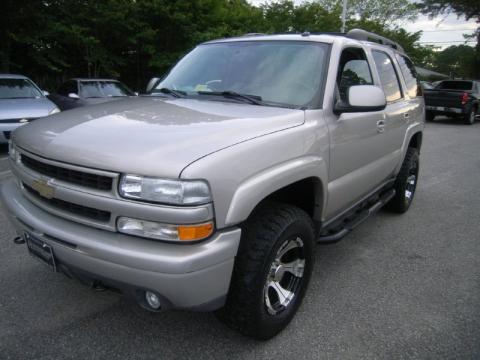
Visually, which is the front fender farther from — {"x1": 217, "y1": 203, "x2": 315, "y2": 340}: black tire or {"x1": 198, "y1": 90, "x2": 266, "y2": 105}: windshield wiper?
{"x1": 198, "y1": 90, "x2": 266, "y2": 105}: windshield wiper

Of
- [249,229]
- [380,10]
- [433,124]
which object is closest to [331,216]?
[249,229]

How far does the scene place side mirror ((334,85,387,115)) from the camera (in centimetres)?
274

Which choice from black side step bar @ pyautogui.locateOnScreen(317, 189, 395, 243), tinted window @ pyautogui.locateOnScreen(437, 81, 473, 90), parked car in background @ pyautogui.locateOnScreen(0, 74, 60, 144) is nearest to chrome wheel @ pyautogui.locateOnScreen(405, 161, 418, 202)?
black side step bar @ pyautogui.locateOnScreen(317, 189, 395, 243)

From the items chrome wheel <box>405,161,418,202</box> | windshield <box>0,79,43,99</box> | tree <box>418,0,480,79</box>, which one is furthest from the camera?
A: tree <box>418,0,480,79</box>

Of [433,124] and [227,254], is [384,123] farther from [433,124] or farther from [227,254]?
[433,124]

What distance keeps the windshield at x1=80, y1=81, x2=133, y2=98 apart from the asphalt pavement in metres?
6.67

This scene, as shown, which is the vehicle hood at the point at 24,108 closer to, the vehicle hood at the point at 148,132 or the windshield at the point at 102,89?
the windshield at the point at 102,89

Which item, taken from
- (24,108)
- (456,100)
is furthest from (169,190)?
(456,100)

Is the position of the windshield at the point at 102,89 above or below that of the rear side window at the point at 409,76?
below

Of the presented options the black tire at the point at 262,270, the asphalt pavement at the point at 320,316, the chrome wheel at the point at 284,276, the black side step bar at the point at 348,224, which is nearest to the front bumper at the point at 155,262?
the black tire at the point at 262,270

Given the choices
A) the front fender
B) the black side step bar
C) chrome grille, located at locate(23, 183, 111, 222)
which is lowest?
the black side step bar

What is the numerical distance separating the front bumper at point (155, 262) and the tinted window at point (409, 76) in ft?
11.5

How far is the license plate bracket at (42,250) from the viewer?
2166 millimetres

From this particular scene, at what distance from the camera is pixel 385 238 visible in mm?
4188
